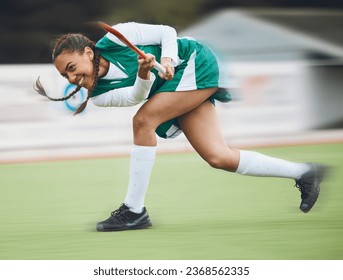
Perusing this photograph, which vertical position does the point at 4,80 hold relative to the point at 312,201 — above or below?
above

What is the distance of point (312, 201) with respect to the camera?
163 inches

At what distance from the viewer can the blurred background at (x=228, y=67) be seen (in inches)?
307

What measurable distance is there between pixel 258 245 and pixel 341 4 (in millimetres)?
7028

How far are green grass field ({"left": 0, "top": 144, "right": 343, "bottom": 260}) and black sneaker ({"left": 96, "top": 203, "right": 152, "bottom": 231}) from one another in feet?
0.12

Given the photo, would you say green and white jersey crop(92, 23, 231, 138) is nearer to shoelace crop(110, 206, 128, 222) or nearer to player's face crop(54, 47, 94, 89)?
player's face crop(54, 47, 94, 89)

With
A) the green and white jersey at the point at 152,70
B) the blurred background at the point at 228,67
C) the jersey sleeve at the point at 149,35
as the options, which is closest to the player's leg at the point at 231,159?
the green and white jersey at the point at 152,70

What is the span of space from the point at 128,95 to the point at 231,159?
21.7 inches

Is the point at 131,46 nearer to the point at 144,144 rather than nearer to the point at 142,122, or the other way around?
the point at 142,122

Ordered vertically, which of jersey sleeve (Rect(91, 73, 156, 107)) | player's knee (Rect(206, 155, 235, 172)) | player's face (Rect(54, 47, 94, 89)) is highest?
player's face (Rect(54, 47, 94, 89))

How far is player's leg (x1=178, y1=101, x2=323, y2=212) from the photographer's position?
394cm

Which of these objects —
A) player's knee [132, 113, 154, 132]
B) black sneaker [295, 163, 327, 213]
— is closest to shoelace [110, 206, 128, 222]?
player's knee [132, 113, 154, 132]

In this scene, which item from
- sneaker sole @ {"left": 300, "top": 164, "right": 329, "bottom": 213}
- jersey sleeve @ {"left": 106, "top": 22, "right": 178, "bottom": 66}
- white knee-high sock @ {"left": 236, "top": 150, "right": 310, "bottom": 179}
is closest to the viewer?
jersey sleeve @ {"left": 106, "top": 22, "right": 178, "bottom": 66}

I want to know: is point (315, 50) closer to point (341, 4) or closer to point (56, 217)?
point (341, 4)
